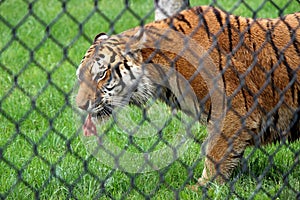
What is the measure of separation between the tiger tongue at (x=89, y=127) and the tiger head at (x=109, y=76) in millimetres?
39

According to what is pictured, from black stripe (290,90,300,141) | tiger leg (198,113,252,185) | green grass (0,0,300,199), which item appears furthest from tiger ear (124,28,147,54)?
black stripe (290,90,300,141)

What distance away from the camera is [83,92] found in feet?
11.7

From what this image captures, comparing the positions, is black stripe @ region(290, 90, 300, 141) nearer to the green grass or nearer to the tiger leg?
the green grass

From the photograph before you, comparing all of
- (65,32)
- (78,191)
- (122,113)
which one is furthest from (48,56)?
(78,191)

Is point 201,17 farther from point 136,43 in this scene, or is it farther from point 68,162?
point 68,162

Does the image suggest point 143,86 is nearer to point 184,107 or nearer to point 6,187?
point 184,107

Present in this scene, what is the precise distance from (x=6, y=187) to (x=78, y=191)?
0.40 meters

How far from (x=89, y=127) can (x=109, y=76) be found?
0.31 m

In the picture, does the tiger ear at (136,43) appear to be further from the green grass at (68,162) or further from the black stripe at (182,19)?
the black stripe at (182,19)

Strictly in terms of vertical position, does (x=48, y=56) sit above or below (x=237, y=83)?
below

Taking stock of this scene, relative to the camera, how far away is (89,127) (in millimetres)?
3699

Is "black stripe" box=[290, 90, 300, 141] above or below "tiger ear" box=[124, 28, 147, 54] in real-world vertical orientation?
above

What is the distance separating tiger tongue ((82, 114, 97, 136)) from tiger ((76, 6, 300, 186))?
1.8 inches

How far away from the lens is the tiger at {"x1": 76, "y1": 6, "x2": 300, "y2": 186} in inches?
142
